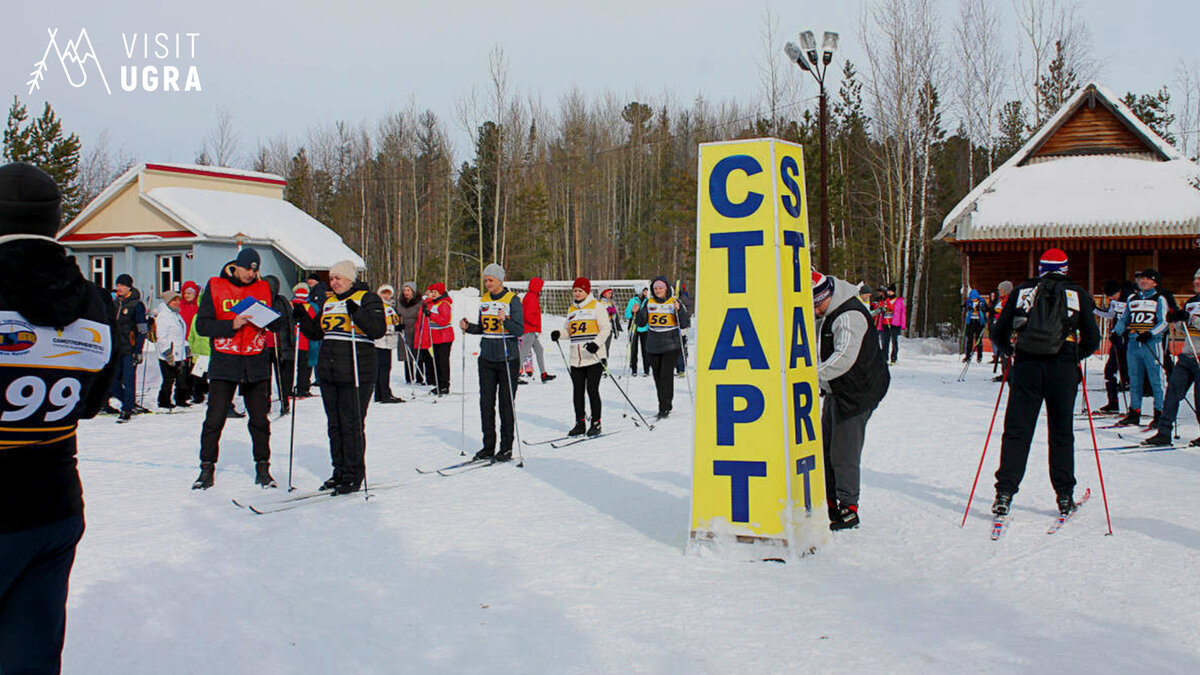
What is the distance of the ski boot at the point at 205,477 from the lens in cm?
803

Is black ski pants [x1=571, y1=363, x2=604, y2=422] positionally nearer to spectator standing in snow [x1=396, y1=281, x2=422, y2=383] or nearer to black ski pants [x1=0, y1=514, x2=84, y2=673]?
spectator standing in snow [x1=396, y1=281, x2=422, y2=383]

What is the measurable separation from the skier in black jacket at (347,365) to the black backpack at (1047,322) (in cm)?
487

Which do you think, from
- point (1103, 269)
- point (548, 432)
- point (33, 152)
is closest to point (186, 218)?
point (33, 152)

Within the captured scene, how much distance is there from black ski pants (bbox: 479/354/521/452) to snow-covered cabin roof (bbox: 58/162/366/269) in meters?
24.0

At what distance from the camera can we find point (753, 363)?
18.3ft

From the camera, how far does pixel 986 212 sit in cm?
2498

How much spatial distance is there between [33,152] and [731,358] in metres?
48.6

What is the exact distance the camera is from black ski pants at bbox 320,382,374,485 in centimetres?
757

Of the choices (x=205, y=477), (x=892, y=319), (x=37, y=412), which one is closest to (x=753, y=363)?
(x=37, y=412)

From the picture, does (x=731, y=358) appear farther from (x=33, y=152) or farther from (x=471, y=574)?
(x=33, y=152)

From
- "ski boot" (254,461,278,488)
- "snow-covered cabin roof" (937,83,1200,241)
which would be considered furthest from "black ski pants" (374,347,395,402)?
"snow-covered cabin roof" (937,83,1200,241)

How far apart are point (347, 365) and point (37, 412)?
4.96 metres

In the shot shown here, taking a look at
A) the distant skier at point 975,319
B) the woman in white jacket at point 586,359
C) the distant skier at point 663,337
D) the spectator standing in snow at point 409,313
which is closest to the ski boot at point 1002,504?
the woman in white jacket at point 586,359

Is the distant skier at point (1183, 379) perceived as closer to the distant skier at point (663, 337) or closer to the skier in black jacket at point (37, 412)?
the distant skier at point (663, 337)
